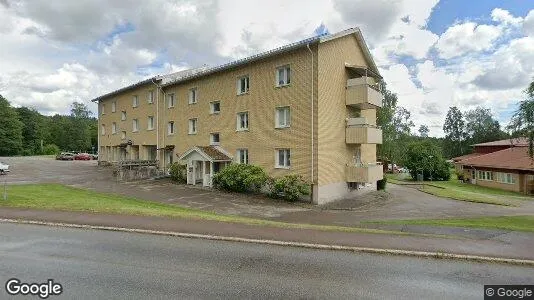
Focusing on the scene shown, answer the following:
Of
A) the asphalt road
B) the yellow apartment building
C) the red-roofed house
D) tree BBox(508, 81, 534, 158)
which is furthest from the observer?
the red-roofed house

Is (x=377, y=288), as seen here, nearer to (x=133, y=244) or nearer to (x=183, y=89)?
(x=133, y=244)

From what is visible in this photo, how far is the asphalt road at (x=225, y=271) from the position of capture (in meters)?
6.49

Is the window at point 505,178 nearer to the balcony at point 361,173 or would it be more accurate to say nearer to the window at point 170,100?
the balcony at point 361,173

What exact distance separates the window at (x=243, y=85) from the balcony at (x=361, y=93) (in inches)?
290

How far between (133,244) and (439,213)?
1689cm

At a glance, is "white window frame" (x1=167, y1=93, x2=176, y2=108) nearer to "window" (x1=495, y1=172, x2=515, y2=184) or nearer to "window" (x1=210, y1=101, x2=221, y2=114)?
"window" (x1=210, y1=101, x2=221, y2=114)

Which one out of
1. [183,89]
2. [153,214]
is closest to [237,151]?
[183,89]

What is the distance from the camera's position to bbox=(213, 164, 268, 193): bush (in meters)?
23.7

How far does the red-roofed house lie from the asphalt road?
32874 mm

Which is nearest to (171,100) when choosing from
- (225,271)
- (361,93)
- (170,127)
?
(170,127)

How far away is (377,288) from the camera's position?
6.79 m

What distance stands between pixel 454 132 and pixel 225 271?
97.9m

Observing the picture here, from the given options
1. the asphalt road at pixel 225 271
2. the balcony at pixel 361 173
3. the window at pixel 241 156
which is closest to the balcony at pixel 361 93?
the balcony at pixel 361 173

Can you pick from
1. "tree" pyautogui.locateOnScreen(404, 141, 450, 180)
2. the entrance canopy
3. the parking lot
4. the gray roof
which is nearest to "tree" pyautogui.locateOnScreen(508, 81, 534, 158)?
the parking lot
